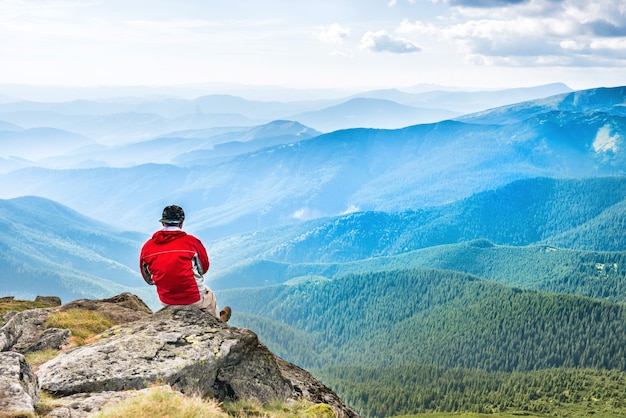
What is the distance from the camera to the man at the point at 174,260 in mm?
18000

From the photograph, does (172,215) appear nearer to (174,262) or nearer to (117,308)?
(174,262)

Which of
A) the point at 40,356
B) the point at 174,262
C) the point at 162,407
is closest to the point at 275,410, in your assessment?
the point at 162,407

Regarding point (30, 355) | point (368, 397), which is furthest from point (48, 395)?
point (368, 397)

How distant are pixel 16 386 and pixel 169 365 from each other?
430cm

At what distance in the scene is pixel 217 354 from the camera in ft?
53.8

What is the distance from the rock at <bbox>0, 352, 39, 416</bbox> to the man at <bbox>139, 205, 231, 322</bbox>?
5.45m

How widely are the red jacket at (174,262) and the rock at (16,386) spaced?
5417 mm

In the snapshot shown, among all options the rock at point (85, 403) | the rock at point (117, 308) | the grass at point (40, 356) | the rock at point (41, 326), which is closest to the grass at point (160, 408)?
the rock at point (85, 403)

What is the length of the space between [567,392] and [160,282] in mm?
193339

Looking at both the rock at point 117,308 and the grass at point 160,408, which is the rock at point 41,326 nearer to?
the rock at point 117,308

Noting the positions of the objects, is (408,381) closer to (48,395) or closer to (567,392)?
(567,392)

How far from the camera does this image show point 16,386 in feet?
39.3

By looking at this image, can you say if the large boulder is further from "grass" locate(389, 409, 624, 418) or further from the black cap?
"grass" locate(389, 409, 624, 418)

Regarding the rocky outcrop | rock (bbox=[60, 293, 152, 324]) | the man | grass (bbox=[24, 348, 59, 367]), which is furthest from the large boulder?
rock (bbox=[60, 293, 152, 324])
